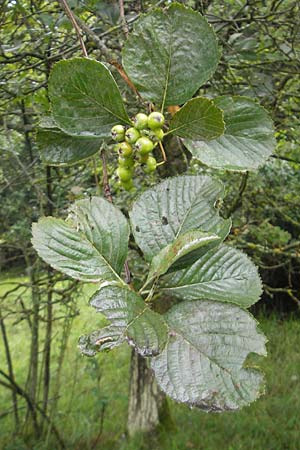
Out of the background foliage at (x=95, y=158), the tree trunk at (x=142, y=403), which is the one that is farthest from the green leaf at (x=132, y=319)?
the tree trunk at (x=142, y=403)

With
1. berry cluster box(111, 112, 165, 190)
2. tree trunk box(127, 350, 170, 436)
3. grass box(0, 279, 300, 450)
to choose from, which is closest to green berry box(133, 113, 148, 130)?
berry cluster box(111, 112, 165, 190)

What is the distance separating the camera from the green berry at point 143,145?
1.67ft

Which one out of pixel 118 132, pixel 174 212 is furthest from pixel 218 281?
pixel 118 132

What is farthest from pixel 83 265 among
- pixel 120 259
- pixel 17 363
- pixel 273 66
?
pixel 17 363

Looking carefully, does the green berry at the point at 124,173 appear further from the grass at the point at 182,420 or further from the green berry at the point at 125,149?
the grass at the point at 182,420

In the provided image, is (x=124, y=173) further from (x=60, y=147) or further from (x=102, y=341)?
(x=102, y=341)

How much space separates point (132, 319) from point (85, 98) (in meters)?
0.24

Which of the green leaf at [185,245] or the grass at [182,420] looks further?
the grass at [182,420]

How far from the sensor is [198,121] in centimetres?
50

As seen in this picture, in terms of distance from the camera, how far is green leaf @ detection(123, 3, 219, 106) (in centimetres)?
50

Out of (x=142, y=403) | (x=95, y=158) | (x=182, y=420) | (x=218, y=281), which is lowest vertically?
(x=182, y=420)

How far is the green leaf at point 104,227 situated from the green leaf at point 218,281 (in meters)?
0.05

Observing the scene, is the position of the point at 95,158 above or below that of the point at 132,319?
below

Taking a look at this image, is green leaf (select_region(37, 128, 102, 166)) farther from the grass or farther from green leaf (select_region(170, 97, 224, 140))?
the grass
